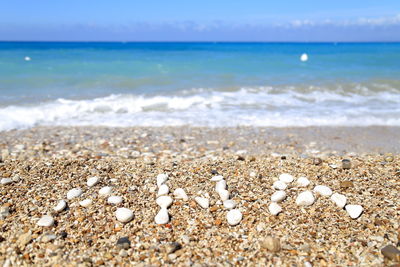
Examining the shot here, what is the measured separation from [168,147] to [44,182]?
2.18 metres

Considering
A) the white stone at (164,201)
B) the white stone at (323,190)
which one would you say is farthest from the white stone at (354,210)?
the white stone at (164,201)

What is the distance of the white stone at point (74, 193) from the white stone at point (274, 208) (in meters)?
1.67

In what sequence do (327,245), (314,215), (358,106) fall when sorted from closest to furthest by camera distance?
(327,245), (314,215), (358,106)

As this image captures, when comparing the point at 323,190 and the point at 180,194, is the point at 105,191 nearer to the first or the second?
the point at 180,194

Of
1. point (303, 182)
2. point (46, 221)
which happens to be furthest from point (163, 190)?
point (303, 182)

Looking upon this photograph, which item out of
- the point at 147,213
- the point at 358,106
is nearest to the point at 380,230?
the point at 147,213

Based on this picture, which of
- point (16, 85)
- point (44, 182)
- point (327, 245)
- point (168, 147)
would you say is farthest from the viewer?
point (16, 85)

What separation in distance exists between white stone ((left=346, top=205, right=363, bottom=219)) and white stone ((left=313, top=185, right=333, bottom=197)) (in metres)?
0.24

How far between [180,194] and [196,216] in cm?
34

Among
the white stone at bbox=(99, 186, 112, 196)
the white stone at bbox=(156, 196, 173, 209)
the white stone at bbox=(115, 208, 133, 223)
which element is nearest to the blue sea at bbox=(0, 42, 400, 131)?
the white stone at bbox=(99, 186, 112, 196)

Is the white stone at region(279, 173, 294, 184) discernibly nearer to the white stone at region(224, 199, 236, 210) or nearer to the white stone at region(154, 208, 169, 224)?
the white stone at region(224, 199, 236, 210)

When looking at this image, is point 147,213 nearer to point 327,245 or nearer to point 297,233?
point 297,233

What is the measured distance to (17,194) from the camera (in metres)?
3.11

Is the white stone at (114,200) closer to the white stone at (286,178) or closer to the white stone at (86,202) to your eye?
the white stone at (86,202)
